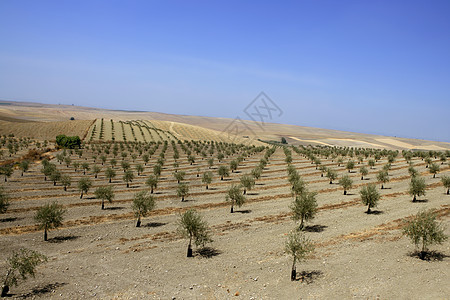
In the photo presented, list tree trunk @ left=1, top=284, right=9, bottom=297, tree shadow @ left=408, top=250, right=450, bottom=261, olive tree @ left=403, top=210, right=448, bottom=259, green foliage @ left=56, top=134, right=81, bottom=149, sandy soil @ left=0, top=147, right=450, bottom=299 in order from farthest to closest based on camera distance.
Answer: green foliage @ left=56, top=134, right=81, bottom=149 < tree shadow @ left=408, top=250, right=450, bottom=261 < olive tree @ left=403, top=210, right=448, bottom=259 < sandy soil @ left=0, top=147, right=450, bottom=299 < tree trunk @ left=1, top=284, right=9, bottom=297

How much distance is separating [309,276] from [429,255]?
9512 millimetres

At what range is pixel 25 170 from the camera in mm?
54156

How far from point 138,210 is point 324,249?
779 inches

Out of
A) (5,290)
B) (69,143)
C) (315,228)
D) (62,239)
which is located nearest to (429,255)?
(315,228)

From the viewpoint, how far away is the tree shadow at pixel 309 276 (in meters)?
17.3

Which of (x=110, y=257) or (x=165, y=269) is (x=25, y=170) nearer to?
(x=110, y=257)

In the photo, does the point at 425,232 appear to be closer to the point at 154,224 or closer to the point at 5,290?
the point at 154,224

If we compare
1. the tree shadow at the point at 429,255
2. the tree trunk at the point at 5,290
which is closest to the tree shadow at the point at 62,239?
the tree trunk at the point at 5,290

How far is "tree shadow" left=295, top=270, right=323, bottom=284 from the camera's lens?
17.3 meters

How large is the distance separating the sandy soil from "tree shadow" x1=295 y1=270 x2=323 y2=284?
0.21ft

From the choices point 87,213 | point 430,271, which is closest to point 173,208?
point 87,213

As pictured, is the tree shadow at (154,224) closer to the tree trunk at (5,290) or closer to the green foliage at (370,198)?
the tree trunk at (5,290)

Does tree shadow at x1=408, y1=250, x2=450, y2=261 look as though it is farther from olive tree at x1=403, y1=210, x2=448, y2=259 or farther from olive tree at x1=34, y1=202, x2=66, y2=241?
olive tree at x1=34, y1=202, x2=66, y2=241

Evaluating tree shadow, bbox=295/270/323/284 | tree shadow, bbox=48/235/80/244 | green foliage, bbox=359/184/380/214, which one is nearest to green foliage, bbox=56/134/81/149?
tree shadow, bbox=48/235/80/244
